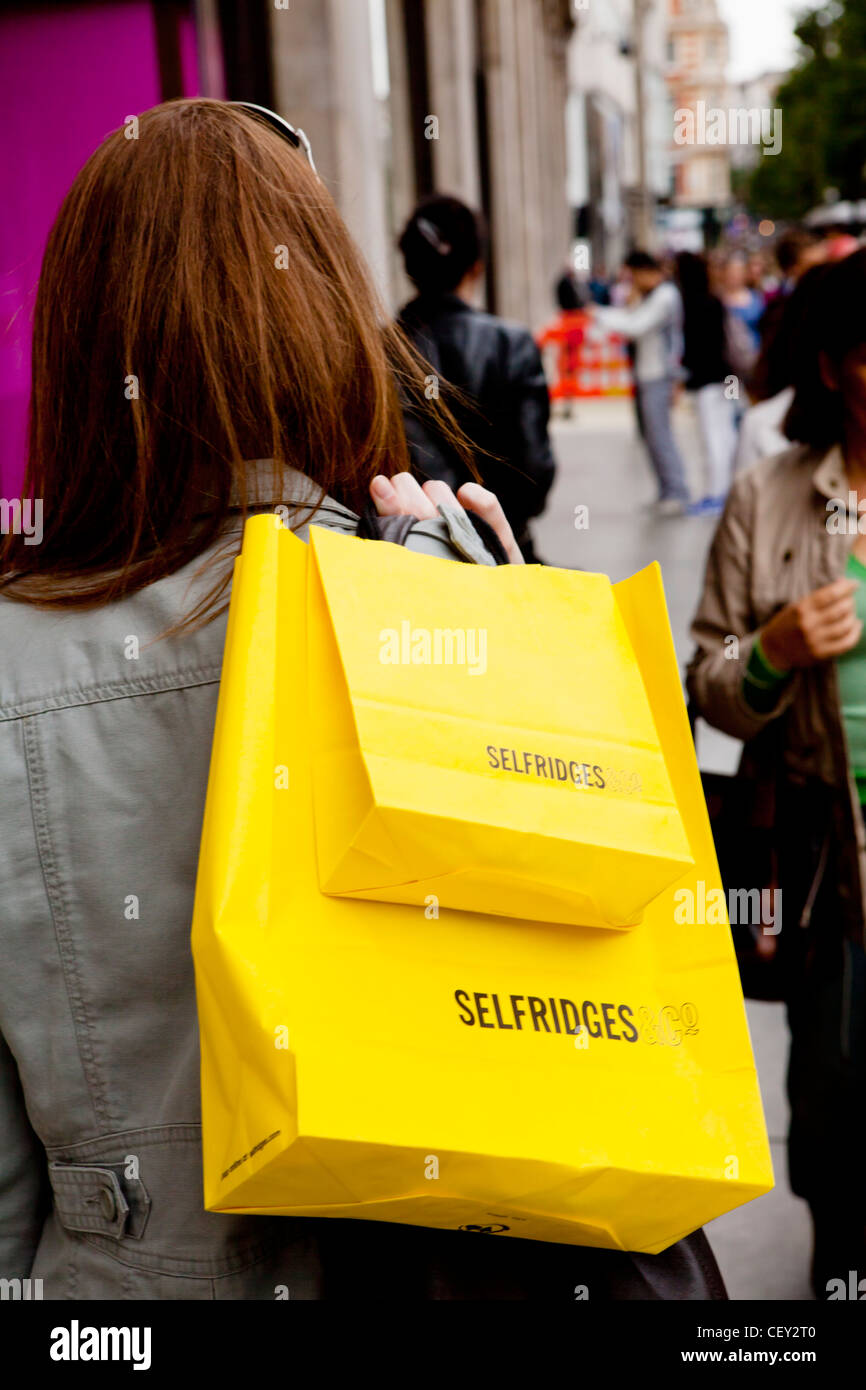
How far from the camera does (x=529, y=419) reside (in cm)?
542

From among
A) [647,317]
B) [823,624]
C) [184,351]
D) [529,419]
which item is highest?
[184,351]

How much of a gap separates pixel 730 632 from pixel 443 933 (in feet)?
5.85

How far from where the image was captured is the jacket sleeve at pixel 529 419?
17.4 feet

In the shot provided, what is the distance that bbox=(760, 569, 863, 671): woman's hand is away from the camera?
103 inches

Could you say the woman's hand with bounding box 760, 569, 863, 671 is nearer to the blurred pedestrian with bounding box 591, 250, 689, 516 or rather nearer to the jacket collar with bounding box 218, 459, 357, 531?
the jacket collar with bounding box 218, 459, 357, 531

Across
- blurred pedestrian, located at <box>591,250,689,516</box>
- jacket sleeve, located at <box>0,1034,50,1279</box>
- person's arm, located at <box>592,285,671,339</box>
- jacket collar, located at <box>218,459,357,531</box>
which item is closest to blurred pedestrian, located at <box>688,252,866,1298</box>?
jacket collar, located at <box>218,459,357,531</box>

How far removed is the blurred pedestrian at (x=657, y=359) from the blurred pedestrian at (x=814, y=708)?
982 centimetres

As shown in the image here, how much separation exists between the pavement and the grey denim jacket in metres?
1.89

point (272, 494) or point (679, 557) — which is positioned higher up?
point (272, 494)

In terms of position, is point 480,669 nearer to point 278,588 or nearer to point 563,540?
point 278,588

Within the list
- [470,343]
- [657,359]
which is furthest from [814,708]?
[657,359]

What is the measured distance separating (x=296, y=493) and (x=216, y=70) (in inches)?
241
